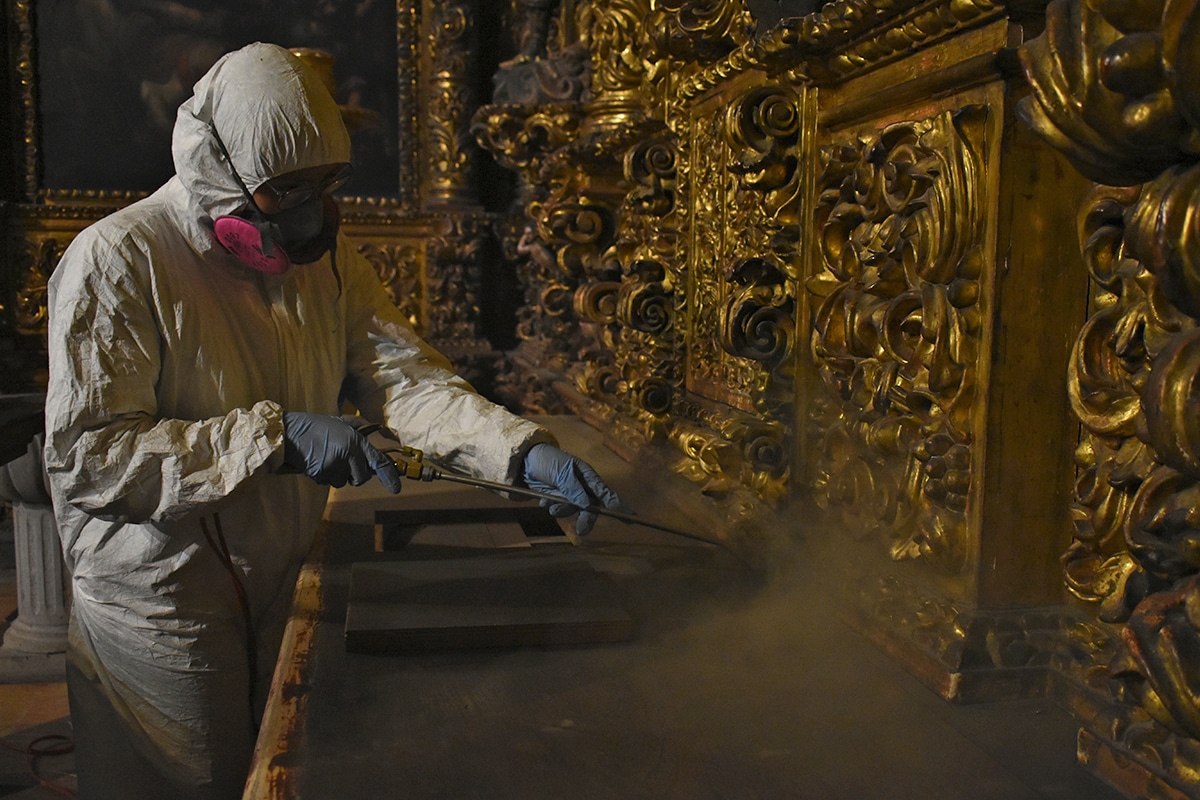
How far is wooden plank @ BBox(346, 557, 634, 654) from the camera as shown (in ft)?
4.56

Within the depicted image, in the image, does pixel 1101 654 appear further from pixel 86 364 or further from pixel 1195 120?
pixel 86 364

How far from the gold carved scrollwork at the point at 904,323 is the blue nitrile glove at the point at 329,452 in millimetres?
737

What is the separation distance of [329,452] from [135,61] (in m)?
4.37

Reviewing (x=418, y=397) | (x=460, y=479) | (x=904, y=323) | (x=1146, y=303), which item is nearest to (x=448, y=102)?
(x=418, y=397)

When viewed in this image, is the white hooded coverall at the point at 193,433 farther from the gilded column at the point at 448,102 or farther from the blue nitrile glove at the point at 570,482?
the gilded column at the point at 448,102

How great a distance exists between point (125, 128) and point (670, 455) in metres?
4.05

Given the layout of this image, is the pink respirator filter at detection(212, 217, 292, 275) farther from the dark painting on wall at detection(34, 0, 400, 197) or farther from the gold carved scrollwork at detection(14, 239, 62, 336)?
the gold carved scrollwork at detection(14, 239, 62, 336)

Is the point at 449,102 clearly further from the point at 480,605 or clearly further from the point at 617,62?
the point at 480,605

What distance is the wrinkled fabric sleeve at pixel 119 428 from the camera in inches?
62.4

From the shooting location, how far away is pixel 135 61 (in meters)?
5.16

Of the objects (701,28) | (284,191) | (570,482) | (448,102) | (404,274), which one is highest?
(448,102)

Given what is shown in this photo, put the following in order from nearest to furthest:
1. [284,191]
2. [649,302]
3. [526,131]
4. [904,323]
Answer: [904,323]
[284,191]
[649,302]
[526,131]

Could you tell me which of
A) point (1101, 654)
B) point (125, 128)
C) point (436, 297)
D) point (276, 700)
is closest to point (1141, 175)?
point (1101, 654)

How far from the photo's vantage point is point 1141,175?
789 millimetres
